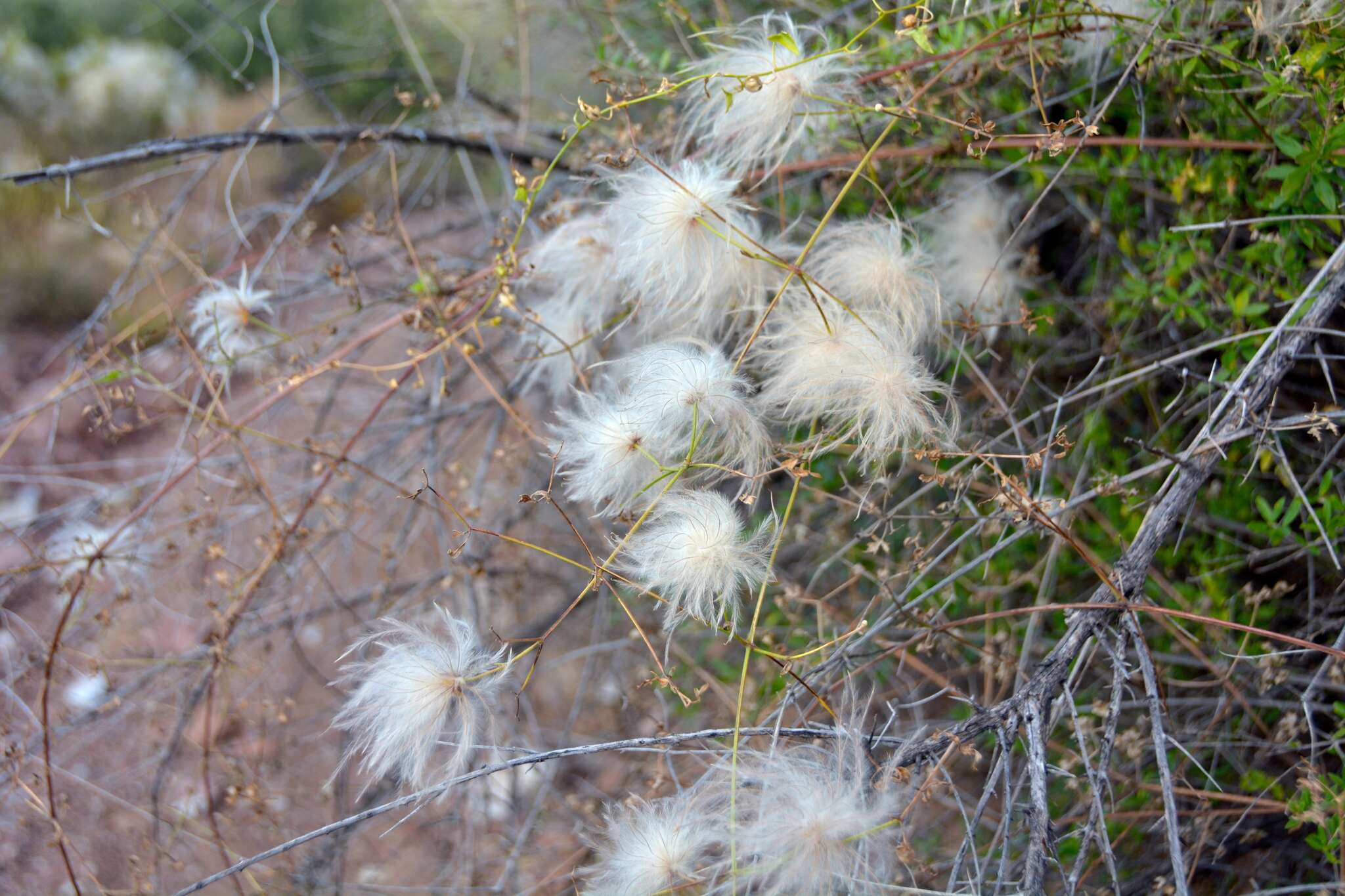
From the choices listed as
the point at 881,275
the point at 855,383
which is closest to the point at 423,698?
the point at 855,383

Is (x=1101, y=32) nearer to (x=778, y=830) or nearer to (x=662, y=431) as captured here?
(x=662, y=431)

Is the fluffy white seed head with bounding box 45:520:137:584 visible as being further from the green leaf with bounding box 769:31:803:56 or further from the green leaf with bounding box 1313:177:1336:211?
the green leaf with bounding box 1313:177:1336:211

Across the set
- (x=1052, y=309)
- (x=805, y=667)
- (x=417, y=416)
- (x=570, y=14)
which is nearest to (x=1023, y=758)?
(x=805, y=667)

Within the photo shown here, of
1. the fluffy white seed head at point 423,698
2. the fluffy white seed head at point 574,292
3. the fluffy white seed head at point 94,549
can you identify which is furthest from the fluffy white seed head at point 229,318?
the fluffy white seed head at point 423,698

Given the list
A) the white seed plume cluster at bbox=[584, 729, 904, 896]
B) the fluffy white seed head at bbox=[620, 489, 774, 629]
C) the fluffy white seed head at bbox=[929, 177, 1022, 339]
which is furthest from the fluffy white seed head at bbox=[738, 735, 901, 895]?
the fluffy white seed head at bbox=[929, 177, 1022, 339]

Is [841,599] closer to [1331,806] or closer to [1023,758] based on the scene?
[1023,758]
